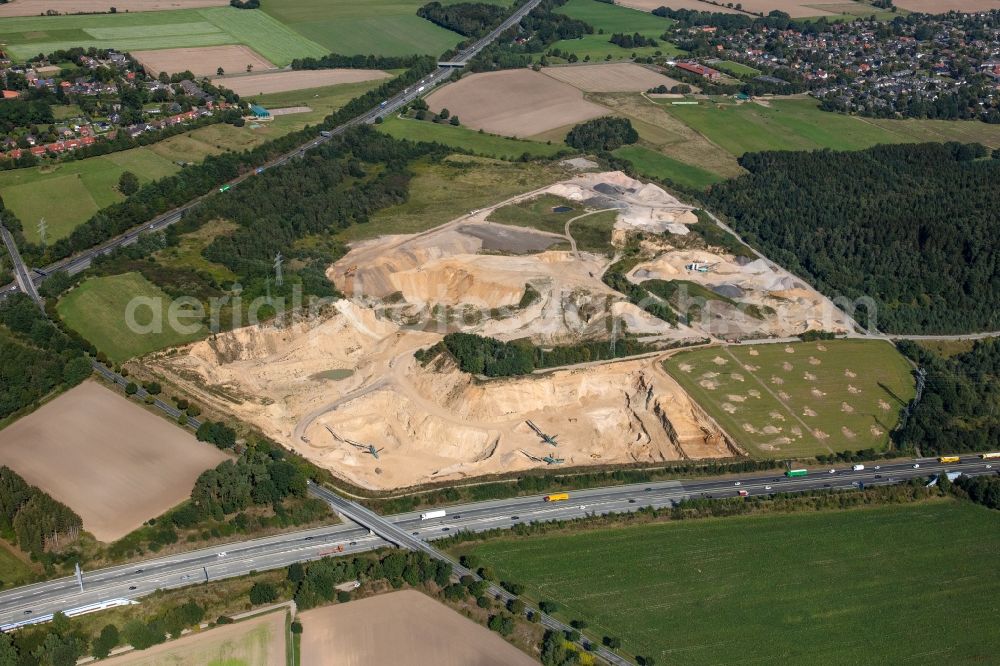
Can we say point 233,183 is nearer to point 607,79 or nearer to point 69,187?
point 69,187

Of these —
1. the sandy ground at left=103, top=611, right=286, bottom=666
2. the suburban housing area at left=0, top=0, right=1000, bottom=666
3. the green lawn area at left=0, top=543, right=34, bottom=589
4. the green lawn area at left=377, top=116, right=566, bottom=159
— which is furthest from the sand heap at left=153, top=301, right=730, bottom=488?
the green lawn area at left=377, top=116, right=566, bottom=159

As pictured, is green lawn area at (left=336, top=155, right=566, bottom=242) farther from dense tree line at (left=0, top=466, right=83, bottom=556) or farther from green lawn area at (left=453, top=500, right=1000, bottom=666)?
green lawn area at (left=453, top=500, right=1000, bottom=666)

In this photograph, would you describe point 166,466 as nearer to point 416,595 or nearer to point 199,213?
point 416,595

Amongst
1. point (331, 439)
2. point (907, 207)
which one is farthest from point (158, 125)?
point (907, 207)

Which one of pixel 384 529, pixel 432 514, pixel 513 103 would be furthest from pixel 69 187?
pixel 432 514

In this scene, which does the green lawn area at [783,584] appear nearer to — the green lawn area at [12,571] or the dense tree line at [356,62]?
the green lawn area at [12,571]

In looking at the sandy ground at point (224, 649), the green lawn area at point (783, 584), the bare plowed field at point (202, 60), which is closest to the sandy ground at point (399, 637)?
the sandy ground at point (224, 649)
